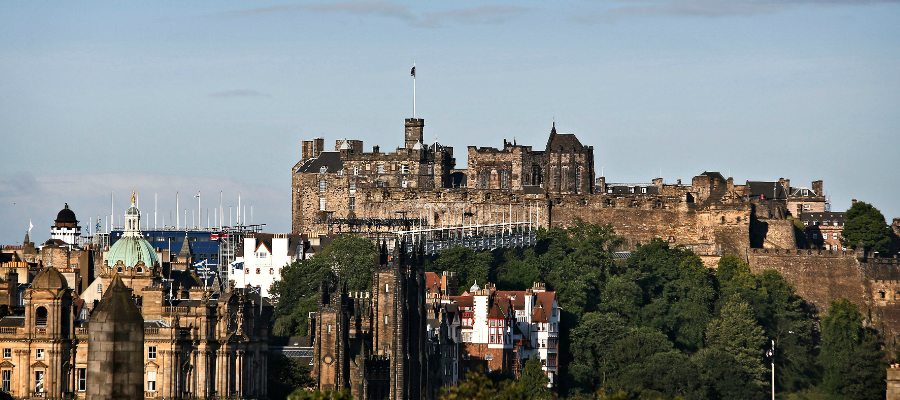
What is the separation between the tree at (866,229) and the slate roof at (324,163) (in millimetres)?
42875

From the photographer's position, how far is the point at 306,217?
159250 millimetres

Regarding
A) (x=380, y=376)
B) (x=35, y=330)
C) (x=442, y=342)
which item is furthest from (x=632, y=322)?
(x=35, y=330)

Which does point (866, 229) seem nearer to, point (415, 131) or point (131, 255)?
Result: point (415, 131)

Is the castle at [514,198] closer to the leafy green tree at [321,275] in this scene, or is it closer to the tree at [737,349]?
the tree at [737,349]

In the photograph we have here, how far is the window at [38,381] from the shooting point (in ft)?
296

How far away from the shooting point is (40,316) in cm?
9219

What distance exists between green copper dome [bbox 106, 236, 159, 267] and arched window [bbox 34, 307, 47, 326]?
18027 millimetres

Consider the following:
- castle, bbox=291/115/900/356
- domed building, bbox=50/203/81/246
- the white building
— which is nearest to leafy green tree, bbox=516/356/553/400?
the white building

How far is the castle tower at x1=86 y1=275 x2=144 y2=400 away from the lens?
45625 millimetres

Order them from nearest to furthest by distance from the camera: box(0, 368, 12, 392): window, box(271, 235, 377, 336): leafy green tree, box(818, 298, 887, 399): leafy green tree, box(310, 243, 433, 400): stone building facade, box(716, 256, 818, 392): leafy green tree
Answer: box(0, 368, 12, 392): window, box(310, 243, 433, 400): stone building facade, box(271, 235, 377, 336): leafy green tree, box(818, 298, 887, 399): leafy green tree, box(716, 256, 818, 392): leafy green tree

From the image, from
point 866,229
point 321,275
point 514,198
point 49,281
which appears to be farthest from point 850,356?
point 49,281

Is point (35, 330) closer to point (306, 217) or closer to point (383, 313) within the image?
point (383, 313)

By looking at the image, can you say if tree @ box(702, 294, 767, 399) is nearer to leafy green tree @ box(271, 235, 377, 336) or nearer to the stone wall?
the stone wall

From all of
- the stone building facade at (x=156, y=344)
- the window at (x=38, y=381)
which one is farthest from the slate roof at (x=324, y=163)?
the window at (x=38, y=381)
